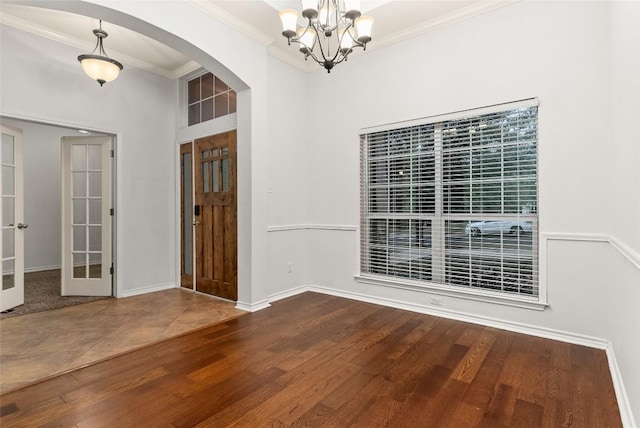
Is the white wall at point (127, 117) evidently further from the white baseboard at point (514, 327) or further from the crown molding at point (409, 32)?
the white baseboard at point (514, 327)

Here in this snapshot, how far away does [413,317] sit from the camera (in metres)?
3.38

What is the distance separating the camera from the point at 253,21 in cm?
346

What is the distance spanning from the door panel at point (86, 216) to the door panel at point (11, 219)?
1.47 feet

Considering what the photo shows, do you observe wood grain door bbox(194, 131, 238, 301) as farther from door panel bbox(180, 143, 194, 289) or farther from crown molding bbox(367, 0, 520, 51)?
crown molding bbox(367, 0, 520, 51)

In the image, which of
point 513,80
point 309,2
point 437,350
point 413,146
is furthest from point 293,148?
point 437,350

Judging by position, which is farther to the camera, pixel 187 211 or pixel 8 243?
pixel 187 211

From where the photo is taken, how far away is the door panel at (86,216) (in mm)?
4277

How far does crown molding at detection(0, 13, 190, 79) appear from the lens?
339 cm

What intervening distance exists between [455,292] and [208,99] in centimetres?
410

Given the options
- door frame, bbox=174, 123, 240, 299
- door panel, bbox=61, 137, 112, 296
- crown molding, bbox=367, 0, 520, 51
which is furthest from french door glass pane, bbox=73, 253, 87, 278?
crown molding, bbox=367, 0, 520, 51

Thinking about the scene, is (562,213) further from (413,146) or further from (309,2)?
(309,2)

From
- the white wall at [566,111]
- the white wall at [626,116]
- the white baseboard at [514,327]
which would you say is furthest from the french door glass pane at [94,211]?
the white wall at [626,116]

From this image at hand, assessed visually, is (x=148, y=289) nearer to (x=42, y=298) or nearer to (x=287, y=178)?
(x=42, y=298)

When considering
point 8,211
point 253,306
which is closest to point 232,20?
point 253,306
